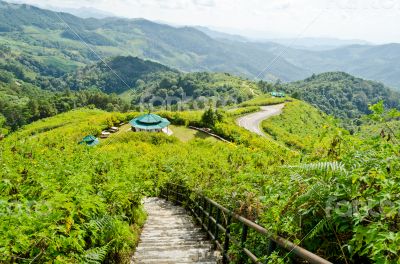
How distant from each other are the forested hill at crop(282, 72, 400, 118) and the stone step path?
136949 millimetres

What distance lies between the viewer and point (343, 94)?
16088 cm

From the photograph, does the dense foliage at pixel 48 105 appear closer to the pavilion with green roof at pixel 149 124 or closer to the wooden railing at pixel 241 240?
the pavilion with green roof at pixel 149 124

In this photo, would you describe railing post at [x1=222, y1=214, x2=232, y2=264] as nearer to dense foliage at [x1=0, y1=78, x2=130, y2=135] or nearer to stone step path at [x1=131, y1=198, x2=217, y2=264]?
stone step path at [x1=131, y1=198, x2=217, y2=264]

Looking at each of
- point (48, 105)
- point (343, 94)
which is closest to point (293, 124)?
point (48, 105)

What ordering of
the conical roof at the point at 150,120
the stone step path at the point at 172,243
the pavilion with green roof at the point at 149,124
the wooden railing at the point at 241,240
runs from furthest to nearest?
the conical roof at the point at 150,120, the pavilion with green roof at the point at 149,124, the stone step path at the point at 172,243, the wooden railing at the point at 241,240

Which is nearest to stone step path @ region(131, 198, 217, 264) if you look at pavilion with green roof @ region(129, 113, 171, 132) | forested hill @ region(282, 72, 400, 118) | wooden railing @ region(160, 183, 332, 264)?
wooden railing @ region(160, 183, 332, 264)

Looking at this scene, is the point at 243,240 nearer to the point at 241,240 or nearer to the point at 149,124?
the point at 241,240

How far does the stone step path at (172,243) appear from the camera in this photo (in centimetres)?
645

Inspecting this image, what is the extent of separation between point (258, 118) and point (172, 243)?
61.4m

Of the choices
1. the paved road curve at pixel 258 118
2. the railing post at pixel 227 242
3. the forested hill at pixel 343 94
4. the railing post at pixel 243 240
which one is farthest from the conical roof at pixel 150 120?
the forested hill at pixel 343 94

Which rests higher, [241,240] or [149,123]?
[241,240]

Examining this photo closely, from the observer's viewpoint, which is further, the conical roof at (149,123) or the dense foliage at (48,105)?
the dense foliage at (48,105)

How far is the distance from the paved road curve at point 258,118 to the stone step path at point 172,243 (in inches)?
1769

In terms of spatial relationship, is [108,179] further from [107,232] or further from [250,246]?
[250,246]
